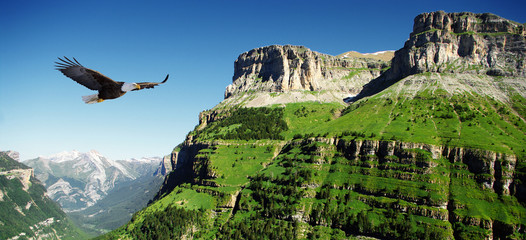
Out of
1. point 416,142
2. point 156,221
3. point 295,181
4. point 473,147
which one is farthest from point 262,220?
point 473,147

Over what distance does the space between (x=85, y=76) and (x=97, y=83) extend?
667 mm

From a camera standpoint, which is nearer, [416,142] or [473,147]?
[473,147]

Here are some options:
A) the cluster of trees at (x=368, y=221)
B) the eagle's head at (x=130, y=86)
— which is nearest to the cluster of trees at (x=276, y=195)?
the cluster of trees at (x=368, y=221)

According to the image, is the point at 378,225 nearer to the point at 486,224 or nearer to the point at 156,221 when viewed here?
the point at 486,224

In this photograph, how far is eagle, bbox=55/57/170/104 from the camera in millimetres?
15562

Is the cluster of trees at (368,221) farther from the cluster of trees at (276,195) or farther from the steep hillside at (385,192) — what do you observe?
the cluster of trees at (276,195)

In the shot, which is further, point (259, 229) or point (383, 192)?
point (383, 192)

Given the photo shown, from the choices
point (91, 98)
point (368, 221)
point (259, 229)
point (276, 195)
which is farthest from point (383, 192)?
point (91, 98)

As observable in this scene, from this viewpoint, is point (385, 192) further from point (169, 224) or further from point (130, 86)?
point (130, 86)

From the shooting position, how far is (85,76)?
16.1 meters

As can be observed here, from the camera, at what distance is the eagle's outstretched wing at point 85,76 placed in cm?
1545

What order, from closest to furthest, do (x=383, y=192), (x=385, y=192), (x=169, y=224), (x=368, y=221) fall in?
(x=368, y=221) < (x=385, y=192) < (x=383, y=192) < (x=169, y=224)

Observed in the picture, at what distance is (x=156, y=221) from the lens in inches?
7234

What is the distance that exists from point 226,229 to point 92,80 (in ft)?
501
